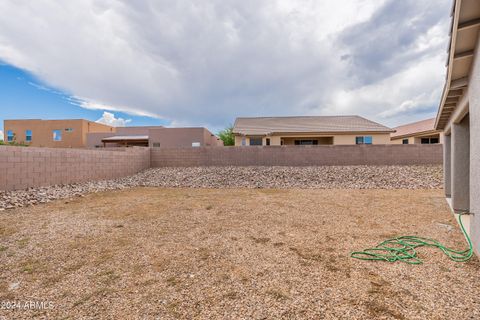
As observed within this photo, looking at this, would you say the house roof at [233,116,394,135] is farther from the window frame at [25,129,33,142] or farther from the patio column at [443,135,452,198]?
the window frame at [25,129,33,142]

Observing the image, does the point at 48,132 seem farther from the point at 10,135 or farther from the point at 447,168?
the point at 447,168

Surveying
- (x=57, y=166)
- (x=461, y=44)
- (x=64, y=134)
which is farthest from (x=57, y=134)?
(x=461, y=44)

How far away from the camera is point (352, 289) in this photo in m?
2.33

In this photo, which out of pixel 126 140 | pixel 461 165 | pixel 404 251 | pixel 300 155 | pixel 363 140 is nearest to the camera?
pixel 404 251

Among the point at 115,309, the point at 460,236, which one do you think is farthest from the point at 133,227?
the point at 460,236

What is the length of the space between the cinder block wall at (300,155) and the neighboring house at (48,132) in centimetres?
2050

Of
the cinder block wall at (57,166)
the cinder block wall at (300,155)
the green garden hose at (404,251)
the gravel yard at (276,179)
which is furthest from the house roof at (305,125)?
the green garden hose at (404,251)

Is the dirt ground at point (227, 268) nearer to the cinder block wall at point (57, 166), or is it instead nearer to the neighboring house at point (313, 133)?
the cinder block wall at point (57, 166)

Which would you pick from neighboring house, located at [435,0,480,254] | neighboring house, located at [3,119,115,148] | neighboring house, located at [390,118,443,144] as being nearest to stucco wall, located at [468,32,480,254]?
neighboring house, located at [435,0,480,254]

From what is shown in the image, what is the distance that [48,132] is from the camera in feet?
92.7

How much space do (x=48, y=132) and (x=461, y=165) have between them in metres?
38.2

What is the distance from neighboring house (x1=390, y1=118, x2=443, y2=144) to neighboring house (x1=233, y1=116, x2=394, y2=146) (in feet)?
11.8

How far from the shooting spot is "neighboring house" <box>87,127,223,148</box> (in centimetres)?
2336

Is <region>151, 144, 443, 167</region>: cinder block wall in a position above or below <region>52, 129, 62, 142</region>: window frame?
below
